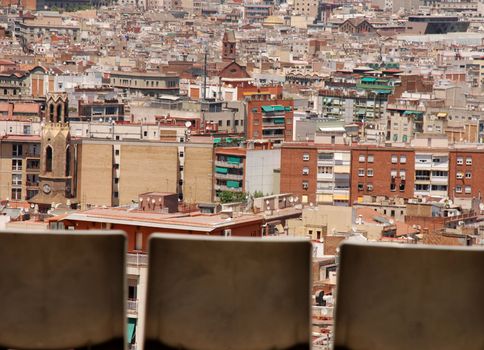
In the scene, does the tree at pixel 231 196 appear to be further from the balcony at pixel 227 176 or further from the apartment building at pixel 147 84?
the apartment building at pixel 147 84

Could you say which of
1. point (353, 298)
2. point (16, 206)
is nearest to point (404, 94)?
point (16, 206)

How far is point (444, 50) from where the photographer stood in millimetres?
84500

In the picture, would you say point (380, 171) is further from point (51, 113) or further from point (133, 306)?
point (133, 306)

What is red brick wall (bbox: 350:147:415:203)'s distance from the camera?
1229 inches

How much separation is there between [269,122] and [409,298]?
4032cm

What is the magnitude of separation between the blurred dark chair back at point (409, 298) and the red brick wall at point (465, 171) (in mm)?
28288

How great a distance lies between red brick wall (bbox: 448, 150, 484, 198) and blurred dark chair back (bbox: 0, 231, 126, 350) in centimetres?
2836

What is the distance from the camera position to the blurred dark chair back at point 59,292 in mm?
3195

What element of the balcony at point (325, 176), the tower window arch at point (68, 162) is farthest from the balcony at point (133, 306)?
the tower window arch at point (68, 162)

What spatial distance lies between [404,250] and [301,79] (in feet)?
196

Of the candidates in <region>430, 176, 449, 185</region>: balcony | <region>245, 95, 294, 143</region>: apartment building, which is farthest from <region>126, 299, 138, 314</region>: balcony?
<region>245, 95, 294, 143</region>: apartment building

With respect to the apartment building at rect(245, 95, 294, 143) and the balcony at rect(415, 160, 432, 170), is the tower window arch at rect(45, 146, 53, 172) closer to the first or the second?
the balcony at rect(415, 160, 432, 170)

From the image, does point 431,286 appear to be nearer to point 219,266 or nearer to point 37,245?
point 219,266

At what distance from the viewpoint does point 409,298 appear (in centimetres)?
321
